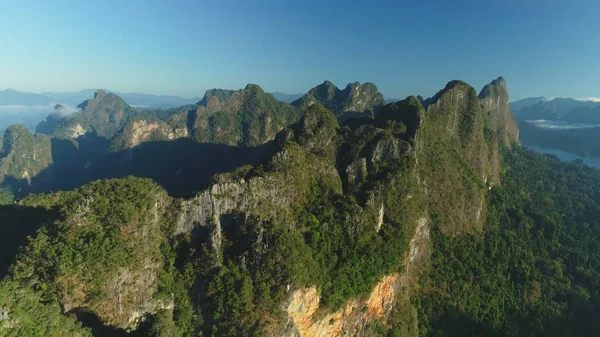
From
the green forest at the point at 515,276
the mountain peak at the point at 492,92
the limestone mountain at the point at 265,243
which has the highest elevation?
the mountain peak at the point at 492,92

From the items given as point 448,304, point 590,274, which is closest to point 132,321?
point 448,304

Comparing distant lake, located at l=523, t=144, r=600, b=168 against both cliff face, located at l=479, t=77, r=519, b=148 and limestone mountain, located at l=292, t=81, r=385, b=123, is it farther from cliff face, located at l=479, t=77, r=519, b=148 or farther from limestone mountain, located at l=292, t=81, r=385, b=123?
limestone mountain, located at l=292, t=81, r=385, b=123

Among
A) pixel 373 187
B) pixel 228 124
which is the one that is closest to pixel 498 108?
pixel 228 124

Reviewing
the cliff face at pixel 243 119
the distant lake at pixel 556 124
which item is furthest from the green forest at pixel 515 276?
the distant lake at pixel 556 124

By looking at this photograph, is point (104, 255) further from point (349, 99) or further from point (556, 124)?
point (556, 124)

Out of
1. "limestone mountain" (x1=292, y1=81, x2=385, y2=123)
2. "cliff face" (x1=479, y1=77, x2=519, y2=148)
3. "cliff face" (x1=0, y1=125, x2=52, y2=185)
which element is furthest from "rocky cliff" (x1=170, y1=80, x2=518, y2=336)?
"cliff face" (x1=0, y1=125, x2=52, y2=185)

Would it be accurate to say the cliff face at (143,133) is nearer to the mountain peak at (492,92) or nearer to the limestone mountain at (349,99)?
the limestone mountain at (349,99)

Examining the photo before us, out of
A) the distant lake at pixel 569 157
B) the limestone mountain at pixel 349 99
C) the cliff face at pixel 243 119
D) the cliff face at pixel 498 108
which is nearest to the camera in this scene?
the cliff face at pixel 498 108

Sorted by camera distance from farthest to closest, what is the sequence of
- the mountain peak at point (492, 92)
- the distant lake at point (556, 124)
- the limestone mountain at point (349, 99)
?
1. the distant lake at point (556, 124)
2. the limestone mountain at point (349, 99)
3. the mountain peak at point (492, 92)

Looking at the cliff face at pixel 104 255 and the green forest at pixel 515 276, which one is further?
the green forest at pixel 515 276
